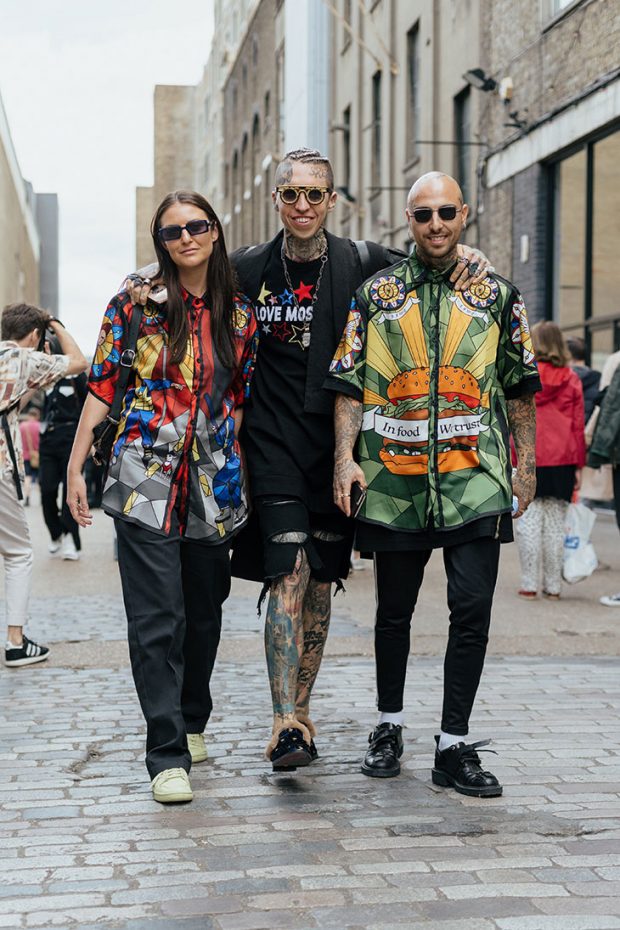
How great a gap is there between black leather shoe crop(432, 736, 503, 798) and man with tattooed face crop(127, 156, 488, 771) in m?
0.44

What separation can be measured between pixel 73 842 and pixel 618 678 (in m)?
3.40

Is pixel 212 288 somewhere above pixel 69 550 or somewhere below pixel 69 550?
above

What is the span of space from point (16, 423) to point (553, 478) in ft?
13.3

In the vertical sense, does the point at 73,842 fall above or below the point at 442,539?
below

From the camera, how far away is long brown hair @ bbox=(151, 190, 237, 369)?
439 centimetres

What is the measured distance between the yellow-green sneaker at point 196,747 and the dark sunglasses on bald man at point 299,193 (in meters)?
1.84

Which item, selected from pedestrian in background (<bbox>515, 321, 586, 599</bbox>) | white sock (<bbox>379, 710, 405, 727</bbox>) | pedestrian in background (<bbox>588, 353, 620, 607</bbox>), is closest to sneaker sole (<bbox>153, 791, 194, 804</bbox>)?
white sock (<bbox>379, 710, 405, 727</bbox>)

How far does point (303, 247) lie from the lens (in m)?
4.60

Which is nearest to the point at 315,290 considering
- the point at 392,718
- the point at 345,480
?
the point at 345,480

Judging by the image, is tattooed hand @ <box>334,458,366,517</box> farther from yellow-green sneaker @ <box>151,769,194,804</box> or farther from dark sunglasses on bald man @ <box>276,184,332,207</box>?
yellow-green sneaker @ <box>151,769,194,804</box>

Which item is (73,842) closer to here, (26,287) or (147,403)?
(147,403)

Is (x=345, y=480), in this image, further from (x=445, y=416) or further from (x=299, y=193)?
(x=299, y=193)

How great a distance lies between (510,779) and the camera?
181 inches

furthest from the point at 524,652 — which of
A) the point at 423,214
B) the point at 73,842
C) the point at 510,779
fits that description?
the point at 73,842
